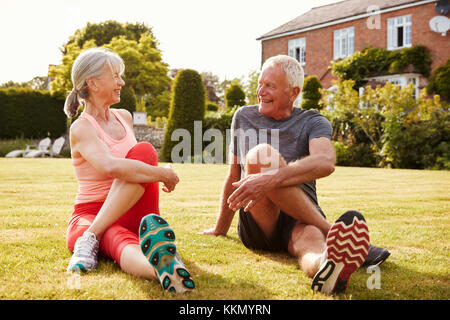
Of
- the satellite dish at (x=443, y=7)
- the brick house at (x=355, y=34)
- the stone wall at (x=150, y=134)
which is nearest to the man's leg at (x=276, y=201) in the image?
the stone wall at (x=150, y=134)

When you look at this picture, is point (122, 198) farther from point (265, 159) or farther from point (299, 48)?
point (299, 48)

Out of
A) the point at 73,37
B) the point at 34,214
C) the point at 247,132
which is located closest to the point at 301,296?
the point at 247,132

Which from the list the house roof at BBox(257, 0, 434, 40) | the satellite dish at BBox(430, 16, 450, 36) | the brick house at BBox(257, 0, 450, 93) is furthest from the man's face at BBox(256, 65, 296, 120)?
the house roof at BBox(257, 0, 434, 40)

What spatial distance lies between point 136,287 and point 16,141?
960 inches

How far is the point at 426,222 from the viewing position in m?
4.47

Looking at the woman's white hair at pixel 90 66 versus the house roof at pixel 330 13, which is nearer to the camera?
the woman's white hair at pixel 90 66

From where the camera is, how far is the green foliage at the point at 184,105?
17.8m

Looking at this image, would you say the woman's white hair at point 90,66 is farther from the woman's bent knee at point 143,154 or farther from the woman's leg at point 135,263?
the woman's leg at point 135,263

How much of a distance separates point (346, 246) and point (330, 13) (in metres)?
28.3

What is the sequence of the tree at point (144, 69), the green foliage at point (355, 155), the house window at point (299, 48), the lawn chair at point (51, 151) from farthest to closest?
the tree at point (144, 69) → the house window at point (299, 48) → the lawn chair at point (51, 151) → the green foliage at point (355, 155)

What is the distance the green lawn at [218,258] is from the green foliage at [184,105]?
11.7 metres

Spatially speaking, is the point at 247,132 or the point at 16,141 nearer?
the point at 247,132

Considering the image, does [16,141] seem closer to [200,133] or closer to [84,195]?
[200,133]

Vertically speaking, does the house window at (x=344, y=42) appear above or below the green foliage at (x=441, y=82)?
above
